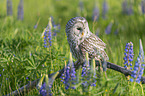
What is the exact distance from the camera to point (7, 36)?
4062 millimetres

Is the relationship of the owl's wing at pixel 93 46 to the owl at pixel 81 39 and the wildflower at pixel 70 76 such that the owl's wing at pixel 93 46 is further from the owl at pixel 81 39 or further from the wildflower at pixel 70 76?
the wildflower at pixel 70 76

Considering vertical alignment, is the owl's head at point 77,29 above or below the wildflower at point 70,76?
above

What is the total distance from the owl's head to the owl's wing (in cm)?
9

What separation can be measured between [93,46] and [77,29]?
1.07 feet

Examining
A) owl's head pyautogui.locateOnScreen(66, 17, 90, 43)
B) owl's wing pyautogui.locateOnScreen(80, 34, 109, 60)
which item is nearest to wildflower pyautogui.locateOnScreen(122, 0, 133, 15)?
owl's wing pyautogui.locateOnScreen(80, 34, 109, 60)

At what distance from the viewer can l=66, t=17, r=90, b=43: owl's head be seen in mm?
2477

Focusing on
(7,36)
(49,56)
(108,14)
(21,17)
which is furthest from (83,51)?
(108,14)

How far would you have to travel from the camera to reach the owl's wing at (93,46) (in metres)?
2.59

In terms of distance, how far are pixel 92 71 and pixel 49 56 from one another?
4.60 feet

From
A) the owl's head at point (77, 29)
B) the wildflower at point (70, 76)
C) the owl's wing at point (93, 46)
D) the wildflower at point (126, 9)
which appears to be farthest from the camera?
the wildflower at point (126, 9)

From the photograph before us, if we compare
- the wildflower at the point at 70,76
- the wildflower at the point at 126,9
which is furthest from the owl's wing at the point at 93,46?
the wildflower at the point at 126,9

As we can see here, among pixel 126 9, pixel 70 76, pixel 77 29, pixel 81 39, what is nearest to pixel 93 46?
pixel 81 39

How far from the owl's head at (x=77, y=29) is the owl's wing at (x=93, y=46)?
0.09 metres

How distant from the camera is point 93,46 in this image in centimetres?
270
